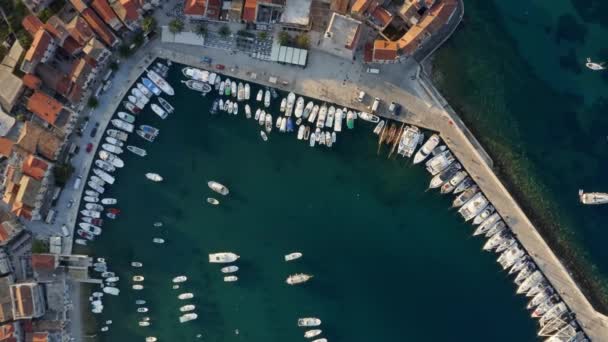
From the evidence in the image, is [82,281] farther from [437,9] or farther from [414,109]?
[437,9]

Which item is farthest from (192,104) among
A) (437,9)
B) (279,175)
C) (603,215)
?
(603,215)

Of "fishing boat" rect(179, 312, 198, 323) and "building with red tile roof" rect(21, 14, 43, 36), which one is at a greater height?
"building with red tile roof" rect(21, 14, 43, 36)

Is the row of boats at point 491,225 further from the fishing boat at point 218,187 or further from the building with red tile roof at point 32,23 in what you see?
the building with red tile roof at point 32,23

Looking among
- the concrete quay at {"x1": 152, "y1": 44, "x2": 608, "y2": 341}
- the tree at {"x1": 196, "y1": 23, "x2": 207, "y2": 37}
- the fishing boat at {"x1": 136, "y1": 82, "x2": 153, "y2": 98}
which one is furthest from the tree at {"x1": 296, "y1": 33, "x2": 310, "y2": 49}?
the fishing boat at {"x1": 136, "y1": 82, "x2": 153, "y2": 98}

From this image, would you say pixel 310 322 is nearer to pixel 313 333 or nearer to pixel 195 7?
pixel 313 333

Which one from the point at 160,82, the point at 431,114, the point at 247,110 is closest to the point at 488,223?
the point at 431,114

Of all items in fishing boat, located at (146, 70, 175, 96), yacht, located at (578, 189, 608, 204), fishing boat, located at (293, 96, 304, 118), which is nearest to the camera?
yacht, located at (578, 189, 608, 204)

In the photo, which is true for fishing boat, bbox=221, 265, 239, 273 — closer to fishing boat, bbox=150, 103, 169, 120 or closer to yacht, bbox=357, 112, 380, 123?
fishing boat, bbox=150, 103, 169, 120
